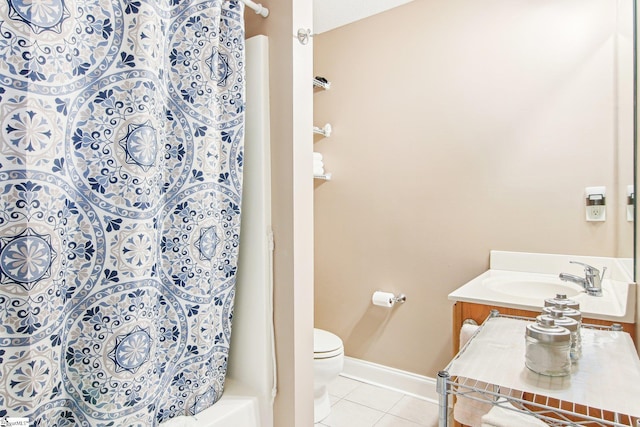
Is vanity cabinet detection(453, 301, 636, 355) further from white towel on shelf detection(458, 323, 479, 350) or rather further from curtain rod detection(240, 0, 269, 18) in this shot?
curtain rod detection(240, 0, 269, 18)

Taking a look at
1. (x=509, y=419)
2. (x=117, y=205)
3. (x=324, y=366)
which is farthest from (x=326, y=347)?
(x=117, y=205)

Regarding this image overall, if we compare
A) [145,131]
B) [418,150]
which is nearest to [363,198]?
[418,150]

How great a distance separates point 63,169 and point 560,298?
147cm

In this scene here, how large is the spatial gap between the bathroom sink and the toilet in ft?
3.03

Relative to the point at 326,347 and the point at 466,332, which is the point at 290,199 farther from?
the point at 326,347

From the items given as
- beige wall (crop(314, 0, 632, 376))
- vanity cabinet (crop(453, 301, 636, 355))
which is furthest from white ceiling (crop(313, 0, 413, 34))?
vanity cabinet (crop(453, 301, 636, 355))

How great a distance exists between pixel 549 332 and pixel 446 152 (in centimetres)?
159

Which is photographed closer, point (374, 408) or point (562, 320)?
point (562, 320)

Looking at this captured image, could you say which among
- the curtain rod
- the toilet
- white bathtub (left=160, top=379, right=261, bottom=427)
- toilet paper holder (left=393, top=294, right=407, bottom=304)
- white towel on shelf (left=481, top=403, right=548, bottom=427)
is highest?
the curtain rod

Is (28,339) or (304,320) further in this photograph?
(304,320)

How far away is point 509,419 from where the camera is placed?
913 mm

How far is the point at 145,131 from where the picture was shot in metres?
0.98

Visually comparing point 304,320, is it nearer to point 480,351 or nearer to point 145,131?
point 480,351

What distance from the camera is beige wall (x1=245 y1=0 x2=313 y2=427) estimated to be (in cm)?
128
